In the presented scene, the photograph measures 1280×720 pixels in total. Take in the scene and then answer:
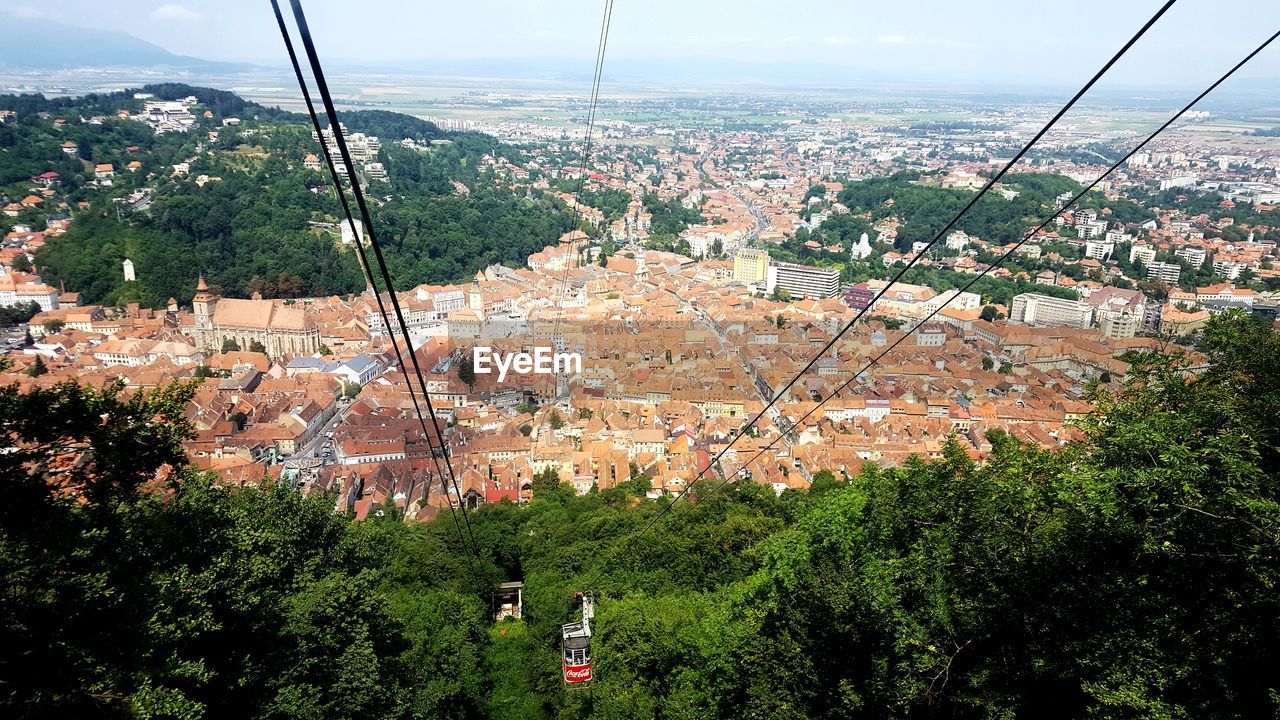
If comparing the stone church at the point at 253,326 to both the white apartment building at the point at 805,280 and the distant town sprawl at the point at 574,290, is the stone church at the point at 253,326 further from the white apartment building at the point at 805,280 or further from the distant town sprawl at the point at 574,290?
the white apartment building at the point at 805,280

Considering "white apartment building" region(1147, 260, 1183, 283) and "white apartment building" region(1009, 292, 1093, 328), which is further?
"white apartment building" region(1147, 260, 1183, 283)

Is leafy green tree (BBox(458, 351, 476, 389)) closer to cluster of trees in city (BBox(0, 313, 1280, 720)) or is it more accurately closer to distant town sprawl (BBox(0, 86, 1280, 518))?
distant town sprawl (BBox(0, 86, 1280, 518))

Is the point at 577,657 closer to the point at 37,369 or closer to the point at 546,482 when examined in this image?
the point at 546,482

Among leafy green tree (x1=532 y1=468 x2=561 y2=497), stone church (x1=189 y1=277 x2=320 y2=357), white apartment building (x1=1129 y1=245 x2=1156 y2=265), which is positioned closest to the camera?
leafy green tree (x1=532 y1=468 x2=561 y2=497)

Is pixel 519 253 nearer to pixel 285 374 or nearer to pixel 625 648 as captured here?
pixel 285 374

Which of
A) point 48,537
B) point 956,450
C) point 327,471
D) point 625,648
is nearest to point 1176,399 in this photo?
point 956,450

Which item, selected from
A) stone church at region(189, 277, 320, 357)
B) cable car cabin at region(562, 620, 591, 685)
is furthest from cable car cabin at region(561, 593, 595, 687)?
stone church at region(189, 277, 320, 357)
